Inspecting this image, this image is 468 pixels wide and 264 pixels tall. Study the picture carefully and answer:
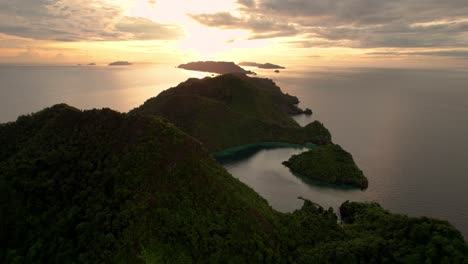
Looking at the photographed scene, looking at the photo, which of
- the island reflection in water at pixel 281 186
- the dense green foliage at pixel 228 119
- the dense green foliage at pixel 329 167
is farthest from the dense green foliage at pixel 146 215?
the dense green foliage at pixel 228 119

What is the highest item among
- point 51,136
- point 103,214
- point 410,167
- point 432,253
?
point 51,136

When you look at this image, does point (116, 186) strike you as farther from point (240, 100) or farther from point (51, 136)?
point (240, 100)

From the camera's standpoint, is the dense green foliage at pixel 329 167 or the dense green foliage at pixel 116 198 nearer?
the dense green foliage at pixel 116 198

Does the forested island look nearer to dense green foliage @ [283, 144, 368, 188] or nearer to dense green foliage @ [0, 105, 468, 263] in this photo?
dense green foliage @ [0, 105, 468, 263]

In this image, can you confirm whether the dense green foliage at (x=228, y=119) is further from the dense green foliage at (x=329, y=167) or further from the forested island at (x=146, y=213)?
the forested island at (x=146, y=213)

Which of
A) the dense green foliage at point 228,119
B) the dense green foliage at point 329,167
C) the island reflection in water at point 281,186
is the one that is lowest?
the island reflection in water at point 281,186

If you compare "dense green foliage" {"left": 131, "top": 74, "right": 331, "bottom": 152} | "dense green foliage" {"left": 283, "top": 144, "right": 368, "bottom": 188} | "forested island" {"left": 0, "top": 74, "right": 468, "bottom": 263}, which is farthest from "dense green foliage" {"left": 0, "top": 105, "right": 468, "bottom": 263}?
"dense green foliage" {"left": 131, "top": 74, "right": 331, "bottom": 152}

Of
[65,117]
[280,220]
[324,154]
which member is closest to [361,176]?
[324,154]
